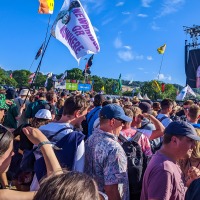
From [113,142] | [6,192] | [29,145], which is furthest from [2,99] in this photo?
[6,192]

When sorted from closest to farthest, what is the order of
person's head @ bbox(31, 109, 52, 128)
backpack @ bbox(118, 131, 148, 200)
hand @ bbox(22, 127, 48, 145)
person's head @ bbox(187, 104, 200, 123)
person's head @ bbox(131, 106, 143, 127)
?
hand @ bbox(22, 127, 48, 145) < backpack @ bbox(118, 131, 148, 200) < person's head @ bbox(31, 109, 52, 128) < person's head @ bbox(131, 106, 143, 127) < person's head @ bbox(187, 104, 200, 123)

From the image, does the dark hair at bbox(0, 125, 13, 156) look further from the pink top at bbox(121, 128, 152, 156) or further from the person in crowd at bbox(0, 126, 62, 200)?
the pink top at bbox(121, 128, 152, 156)

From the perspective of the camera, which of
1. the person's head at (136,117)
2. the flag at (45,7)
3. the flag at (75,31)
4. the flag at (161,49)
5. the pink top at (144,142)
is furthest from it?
the flag at (161,49)

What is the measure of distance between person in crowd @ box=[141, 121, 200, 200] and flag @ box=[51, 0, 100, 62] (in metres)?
3.16

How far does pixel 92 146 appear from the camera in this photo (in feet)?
9.59

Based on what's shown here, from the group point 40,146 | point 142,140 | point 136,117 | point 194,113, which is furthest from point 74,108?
point 194,113

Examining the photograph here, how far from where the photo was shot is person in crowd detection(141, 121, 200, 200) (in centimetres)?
235

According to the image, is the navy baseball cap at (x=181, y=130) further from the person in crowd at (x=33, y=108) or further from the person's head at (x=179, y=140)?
the person in crowd at (x=33, y=108)

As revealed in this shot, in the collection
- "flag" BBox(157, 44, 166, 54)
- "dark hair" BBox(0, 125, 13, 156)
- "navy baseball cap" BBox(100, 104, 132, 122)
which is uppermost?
"flag" BBox(157, 44, 166, 54)

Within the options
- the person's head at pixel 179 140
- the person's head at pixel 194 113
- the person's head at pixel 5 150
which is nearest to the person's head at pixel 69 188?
the person's head at pixel 5 150

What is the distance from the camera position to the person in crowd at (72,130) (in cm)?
268

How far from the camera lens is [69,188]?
1.20 m

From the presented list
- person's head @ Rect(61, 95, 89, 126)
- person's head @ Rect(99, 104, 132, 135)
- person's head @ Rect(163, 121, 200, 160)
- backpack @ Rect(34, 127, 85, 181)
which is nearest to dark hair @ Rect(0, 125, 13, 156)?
backpack @ Rect(34, 127, 85, 181)

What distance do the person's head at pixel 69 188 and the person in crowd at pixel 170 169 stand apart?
124cm
